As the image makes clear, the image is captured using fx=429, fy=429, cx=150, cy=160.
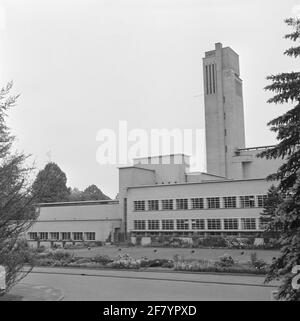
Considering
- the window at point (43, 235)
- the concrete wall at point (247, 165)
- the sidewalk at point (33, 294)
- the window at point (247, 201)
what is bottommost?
the sidewalk at point (33, 294)

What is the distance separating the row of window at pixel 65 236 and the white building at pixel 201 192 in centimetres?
15

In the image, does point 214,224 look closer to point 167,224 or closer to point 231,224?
point 231,224

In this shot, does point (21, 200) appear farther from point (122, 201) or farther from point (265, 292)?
point (122, 201)

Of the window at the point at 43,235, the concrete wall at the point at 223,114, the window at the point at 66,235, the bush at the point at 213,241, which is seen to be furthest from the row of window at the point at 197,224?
the concrete wall at the point at 223,114

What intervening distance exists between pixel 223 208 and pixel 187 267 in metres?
27.6

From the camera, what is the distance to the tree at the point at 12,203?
36.4ft

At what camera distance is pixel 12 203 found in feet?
36.7

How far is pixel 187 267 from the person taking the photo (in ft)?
87.5

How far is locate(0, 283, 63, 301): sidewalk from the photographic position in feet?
55.2

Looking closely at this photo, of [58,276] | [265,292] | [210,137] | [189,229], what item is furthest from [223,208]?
[265,292]

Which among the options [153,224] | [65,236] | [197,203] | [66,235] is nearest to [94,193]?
[65,236]

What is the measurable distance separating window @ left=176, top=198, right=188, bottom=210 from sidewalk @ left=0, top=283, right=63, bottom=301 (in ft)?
122

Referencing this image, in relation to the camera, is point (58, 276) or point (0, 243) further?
point (58, 276)

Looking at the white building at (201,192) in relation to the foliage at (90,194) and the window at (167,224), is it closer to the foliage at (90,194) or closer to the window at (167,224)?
the window at (167,224)
